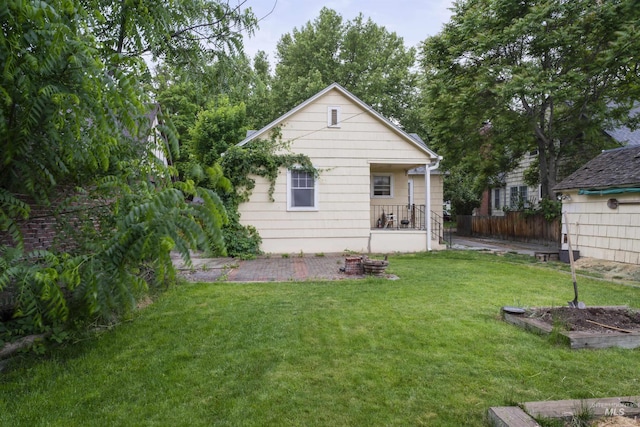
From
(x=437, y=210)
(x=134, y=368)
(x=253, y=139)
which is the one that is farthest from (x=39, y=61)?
(x=437, y=210)

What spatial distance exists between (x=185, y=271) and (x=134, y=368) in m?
5.68

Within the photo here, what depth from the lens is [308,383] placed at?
3383mm

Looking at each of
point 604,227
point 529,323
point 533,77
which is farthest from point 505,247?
point 529,323

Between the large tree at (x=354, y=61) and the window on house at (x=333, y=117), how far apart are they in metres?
16.7

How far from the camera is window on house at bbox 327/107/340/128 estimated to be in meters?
12.6

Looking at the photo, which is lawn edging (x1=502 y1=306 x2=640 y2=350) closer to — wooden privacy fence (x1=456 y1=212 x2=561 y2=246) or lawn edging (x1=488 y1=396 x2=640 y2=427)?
lawn edging (x1=488 y1=396 x2=640 y2=427)

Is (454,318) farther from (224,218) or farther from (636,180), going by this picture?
(636,180)

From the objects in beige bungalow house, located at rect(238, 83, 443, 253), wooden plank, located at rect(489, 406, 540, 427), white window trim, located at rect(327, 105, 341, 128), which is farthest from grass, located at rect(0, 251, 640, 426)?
white window trim, located at rect(327, 105, 341, 128)

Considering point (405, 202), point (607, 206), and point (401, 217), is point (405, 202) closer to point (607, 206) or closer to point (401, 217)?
point (401, 217)

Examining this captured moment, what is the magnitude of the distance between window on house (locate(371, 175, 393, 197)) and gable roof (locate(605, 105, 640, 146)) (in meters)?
9.39

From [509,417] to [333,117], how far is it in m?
11.2

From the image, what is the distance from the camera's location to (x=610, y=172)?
10.1m

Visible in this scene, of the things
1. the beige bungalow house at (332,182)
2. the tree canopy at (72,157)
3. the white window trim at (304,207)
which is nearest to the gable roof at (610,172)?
the beige bungalow house at (332,182)

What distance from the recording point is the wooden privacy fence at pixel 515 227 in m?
15.4
